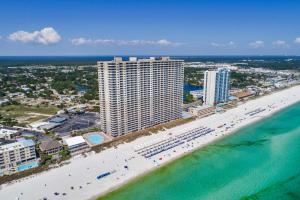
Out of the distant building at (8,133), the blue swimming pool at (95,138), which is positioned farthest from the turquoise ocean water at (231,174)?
the distant building at (8,133)

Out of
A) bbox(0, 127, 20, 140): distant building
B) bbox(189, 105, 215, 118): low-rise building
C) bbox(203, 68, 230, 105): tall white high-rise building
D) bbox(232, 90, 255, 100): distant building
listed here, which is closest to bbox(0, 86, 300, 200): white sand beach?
bbox(189, 105, 215, 118): low-rise building

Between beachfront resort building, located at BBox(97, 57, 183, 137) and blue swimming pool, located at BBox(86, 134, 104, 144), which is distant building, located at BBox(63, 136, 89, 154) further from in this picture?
beachfront resort building, located at BBox(97, 57, 183, 137)

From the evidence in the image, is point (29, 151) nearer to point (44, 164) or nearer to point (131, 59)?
point (44, 164)

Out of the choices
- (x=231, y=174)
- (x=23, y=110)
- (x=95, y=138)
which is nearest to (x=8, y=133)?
(x=95, y=138)

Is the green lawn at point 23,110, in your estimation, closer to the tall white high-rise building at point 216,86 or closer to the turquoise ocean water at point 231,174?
the turquoise ocean water at point 231,174

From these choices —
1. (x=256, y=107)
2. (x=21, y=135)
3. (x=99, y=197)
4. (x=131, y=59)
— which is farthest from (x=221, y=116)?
(x=21, y=135)

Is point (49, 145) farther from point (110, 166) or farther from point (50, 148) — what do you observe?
point (110, 166)
